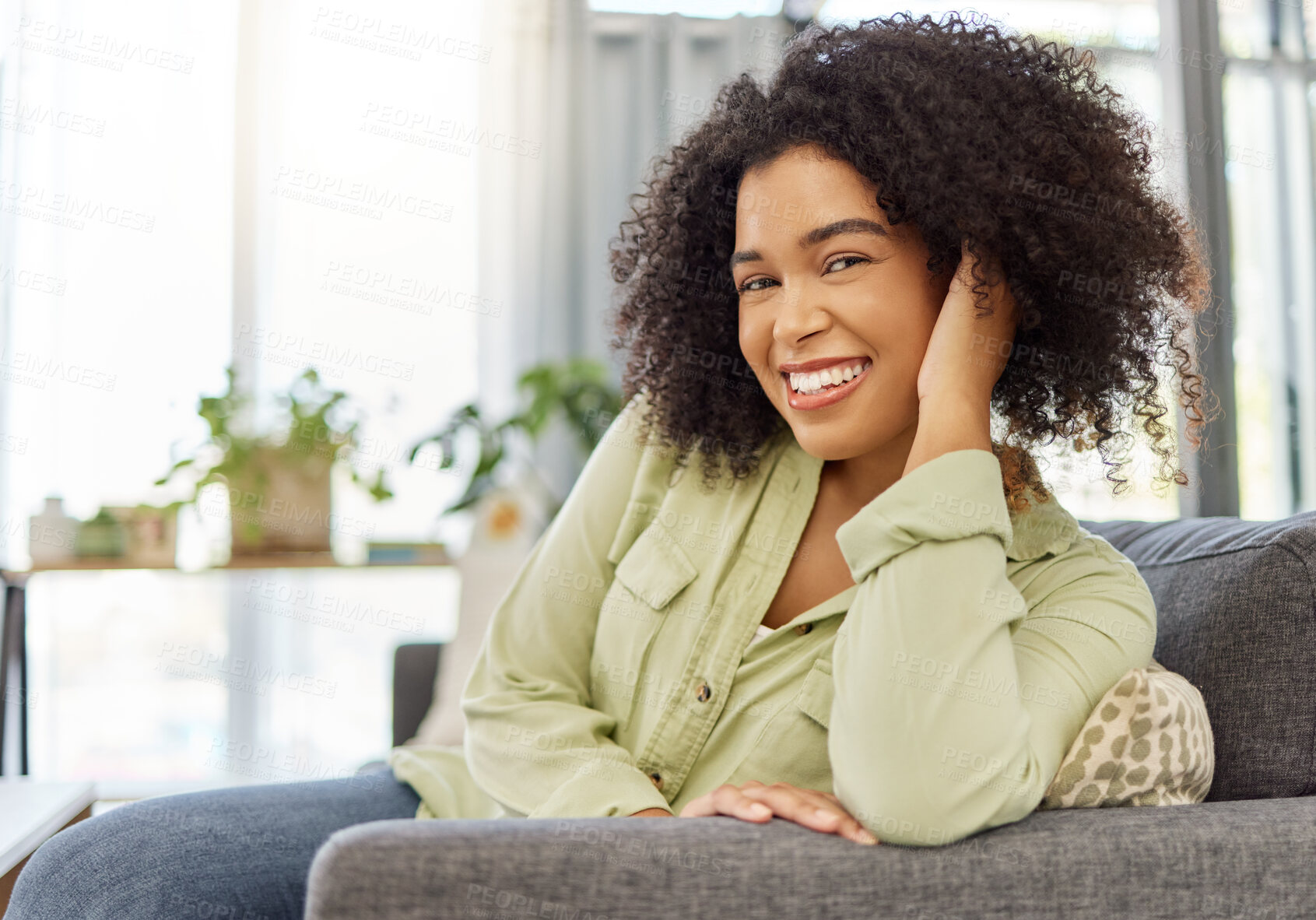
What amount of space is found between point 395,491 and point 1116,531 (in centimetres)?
256

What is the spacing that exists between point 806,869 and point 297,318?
124 inches

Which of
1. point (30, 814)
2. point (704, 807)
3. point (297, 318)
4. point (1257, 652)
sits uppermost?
point (297, 318)

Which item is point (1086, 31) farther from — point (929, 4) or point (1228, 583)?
point (1228, 583)

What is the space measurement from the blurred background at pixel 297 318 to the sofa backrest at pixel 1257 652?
6.83 ft

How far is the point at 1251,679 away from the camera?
96 centimetres

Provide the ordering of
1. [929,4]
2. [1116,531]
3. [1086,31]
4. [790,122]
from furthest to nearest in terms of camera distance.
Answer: [929,4]
[1086,31]
[1116,531]
[790,122]

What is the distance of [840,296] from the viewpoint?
999mm

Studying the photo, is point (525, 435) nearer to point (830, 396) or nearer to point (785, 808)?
point (830, 396)

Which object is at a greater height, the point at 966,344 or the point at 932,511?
the point at 966,344

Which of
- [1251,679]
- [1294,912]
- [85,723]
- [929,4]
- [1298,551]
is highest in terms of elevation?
[929,4]

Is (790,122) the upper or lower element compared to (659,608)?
upper

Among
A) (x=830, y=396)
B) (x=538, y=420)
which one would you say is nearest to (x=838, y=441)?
(x=830, y=396)

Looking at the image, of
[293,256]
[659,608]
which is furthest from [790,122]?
[293,256]

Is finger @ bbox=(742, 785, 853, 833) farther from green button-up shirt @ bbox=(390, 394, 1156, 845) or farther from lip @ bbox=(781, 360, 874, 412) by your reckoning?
lip @ bbox=(781, 360, 874, 412)
